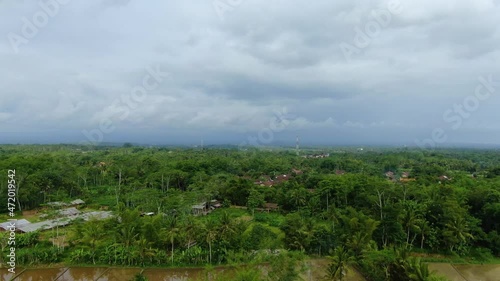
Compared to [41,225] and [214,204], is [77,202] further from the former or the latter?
[214,204]

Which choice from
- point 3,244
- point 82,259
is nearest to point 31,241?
point 3,244

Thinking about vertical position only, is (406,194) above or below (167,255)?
above

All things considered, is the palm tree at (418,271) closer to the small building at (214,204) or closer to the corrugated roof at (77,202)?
the small building at (214,204)

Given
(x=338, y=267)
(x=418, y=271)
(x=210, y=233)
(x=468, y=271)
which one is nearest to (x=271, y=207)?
(x=210, y=233)

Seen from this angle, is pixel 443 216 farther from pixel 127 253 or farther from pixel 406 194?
pixel 127 253

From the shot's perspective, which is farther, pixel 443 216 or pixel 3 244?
pixel 443 216

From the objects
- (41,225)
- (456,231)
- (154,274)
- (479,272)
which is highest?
(456,231)

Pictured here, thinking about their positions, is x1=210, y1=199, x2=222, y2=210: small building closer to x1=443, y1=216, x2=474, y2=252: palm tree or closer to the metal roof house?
the metal roof house

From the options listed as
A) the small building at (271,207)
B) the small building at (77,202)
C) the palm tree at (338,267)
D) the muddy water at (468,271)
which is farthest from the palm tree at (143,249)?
the small building at (77,202)

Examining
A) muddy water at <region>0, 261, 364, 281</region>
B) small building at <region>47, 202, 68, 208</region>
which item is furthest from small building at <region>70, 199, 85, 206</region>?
muddy water at <region>0, 261, 364, 281</region>

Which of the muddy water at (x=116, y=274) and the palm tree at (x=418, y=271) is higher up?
the palm tree at (x=418, y=271)

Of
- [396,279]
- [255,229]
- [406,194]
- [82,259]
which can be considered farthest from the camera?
[406,194]
